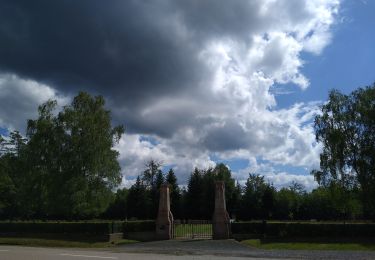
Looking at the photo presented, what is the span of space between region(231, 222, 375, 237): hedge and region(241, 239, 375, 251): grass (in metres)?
1.56

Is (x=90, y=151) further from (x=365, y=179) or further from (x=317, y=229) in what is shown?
(x=365, y=179)

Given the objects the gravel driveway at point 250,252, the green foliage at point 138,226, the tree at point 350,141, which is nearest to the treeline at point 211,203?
the tree at point 350,141

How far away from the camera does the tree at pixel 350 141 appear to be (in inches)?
1870

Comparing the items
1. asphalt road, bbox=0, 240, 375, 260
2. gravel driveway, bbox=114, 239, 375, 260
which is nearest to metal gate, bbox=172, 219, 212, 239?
gravel driveway, bbox=114, 239, 375, 260

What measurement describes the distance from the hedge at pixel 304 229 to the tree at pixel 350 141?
1058 centimetres

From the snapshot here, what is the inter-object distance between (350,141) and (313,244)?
60.4 ft

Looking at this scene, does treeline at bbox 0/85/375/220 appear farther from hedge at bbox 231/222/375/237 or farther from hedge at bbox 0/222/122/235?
hedge at bbox 231/222/375/237

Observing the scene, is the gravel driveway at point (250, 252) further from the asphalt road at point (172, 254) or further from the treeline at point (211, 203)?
the treeline at point (211, 203)

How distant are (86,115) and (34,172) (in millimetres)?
8286

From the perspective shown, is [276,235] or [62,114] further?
[62,114]

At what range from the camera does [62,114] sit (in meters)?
50.3

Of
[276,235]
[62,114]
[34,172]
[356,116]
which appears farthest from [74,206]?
[356,116]

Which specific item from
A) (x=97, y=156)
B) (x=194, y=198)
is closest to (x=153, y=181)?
(x=194, y=198)

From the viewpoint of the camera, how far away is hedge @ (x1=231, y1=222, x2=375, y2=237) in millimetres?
37562
